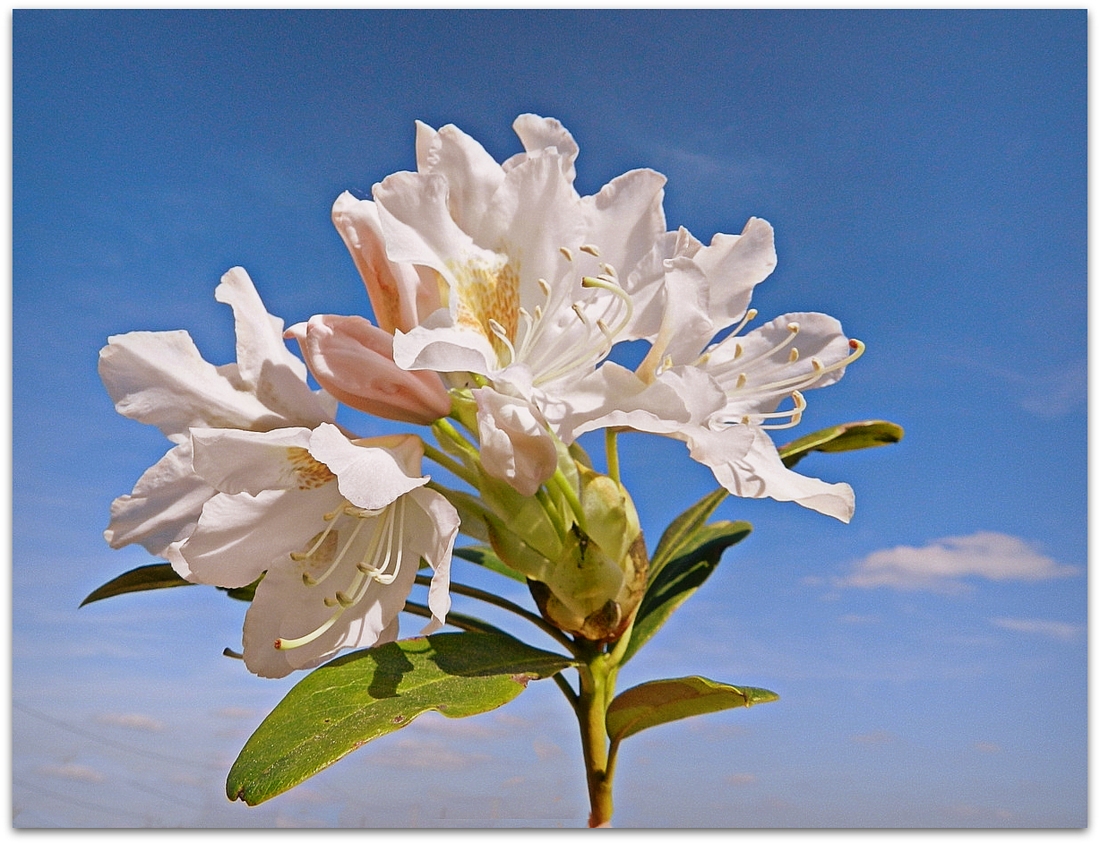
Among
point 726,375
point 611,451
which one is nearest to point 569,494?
point 611,451

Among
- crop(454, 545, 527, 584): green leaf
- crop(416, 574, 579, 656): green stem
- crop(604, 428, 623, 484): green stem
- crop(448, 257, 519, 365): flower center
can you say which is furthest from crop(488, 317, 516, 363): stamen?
crop(454, 545, 527, 584): green leaf

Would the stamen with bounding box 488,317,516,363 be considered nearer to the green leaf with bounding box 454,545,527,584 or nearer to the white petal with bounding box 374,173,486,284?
the white petal with bounding box 374,173,486,284

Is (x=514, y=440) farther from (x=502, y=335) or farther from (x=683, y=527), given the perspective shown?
(x=683, y=527)

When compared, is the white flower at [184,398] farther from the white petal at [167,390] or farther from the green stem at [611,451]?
the green stem at [611,451]

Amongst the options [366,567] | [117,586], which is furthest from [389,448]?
[117,586]

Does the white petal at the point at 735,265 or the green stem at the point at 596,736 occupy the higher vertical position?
the white petal at the point at 735,265

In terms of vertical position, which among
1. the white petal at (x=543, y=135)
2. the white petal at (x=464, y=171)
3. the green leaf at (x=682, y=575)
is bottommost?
the green leaf at (x=682, y=575)

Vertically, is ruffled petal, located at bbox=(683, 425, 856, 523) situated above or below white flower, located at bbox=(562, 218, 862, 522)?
below

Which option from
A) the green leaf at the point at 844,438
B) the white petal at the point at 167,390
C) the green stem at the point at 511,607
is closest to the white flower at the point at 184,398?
the white petal at the point at 167,390
